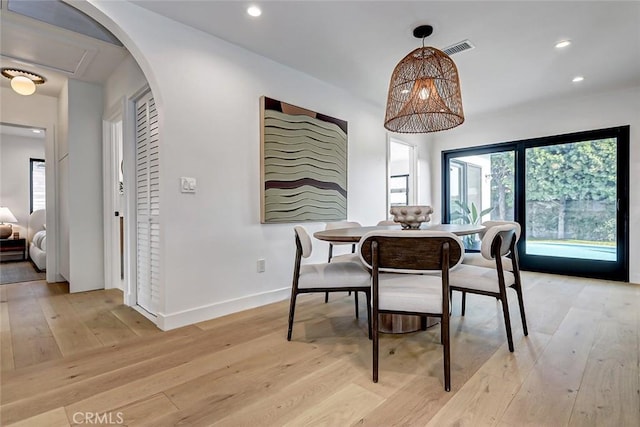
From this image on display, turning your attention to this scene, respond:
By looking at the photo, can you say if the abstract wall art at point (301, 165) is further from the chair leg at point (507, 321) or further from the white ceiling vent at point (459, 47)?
the chair leg at point (507, 321)

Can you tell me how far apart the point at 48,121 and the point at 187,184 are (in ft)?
10.3

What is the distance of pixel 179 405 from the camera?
1383 mm

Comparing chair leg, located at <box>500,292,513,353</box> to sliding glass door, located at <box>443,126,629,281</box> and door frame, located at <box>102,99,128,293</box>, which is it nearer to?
sliding glass door, located at <box>443,126,629,281</box>

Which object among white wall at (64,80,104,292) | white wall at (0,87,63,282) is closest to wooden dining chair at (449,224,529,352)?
white wall at (64,80,104,292)

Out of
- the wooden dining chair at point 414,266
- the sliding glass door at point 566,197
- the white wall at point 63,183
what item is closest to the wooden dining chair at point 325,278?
the wooden dining chair at point 414,266

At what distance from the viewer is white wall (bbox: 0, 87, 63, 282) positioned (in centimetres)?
370

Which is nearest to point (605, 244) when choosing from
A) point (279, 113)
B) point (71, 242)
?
point (279, 113)

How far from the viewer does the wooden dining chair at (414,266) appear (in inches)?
57.8

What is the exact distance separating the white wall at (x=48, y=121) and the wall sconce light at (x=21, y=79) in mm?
507

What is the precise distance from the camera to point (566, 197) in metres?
4.17

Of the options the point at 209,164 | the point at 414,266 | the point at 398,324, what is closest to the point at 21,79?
the point at 209,164

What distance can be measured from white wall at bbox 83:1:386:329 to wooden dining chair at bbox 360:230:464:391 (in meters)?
1.51

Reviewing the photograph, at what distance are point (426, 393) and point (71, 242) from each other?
152 inches

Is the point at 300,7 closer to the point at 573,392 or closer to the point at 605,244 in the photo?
the point at 573,392
